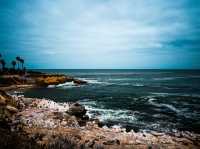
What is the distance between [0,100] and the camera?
21969 mm

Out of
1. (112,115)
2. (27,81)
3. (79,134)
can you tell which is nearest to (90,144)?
(79,134)

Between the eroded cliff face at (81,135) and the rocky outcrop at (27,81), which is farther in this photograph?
the rocky outcrop at (27,81)

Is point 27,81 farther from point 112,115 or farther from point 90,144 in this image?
point 90,144

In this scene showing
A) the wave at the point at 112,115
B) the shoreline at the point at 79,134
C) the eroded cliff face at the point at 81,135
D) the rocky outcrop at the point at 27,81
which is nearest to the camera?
the shoreline at the point at 79,134

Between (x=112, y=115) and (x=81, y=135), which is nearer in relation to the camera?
(x=81, y=135)

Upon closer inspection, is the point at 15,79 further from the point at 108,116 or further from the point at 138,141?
Answer: the point at 138,141

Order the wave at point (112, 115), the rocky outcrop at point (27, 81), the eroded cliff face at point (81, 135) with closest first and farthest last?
the eroded cliff face at point (81, 135) < the wave at point (112, 115) < the rocky outcrop at point (27, 81)

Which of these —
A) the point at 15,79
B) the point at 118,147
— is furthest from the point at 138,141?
the point at 15,79

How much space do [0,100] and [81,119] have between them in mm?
8484

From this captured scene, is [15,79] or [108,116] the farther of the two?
[15,79]

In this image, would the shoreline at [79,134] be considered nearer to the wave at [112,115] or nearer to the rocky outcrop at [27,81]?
the wave at [112,115]

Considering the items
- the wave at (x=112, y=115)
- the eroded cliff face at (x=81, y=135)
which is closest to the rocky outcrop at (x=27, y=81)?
the wave at (x=112, y=115)

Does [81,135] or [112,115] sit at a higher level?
[81,135]

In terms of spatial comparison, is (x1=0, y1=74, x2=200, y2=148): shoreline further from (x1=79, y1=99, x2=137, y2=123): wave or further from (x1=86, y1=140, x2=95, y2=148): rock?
(x1=79, y1=99, x2=137, y2=123): wave
